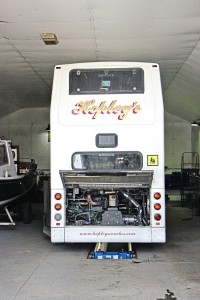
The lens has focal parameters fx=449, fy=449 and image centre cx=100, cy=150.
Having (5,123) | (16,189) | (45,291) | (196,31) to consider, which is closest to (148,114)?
(196,31)

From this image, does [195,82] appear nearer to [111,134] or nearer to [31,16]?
[111,134]

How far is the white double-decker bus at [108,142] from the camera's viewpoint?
301 inches

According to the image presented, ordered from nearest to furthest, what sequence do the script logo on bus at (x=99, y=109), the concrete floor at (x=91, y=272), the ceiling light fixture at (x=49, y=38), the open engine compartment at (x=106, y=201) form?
the concrete floor at (x=91, y=272)
the ceiling light fixture at (x=49, y=38)
the open engine compartment at (x=106, y=201)
the script logo on bus at (x=99, y=109)

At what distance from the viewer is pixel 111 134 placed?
7746 mm

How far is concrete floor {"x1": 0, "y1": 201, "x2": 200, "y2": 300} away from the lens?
5523mm

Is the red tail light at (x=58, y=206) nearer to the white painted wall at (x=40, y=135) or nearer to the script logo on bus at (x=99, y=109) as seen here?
the script logo on bus at (x=99, y=109)

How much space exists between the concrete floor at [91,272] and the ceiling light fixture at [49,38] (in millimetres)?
3717

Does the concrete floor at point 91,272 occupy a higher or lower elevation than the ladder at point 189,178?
lower

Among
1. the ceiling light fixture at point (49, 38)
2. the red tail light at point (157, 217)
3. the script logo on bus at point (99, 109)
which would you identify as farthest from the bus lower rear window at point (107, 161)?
the ceiling light fixture at point (49, 38)

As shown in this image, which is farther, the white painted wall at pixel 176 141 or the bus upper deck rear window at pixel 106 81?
the white painted wall at pixel 176 141

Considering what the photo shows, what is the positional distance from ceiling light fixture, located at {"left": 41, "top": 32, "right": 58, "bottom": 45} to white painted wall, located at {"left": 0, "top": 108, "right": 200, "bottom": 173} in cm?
1043

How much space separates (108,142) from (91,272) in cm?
227

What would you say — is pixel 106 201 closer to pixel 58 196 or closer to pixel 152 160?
pixel 58 196

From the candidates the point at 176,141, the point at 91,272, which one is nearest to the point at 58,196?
the point at 91,272
